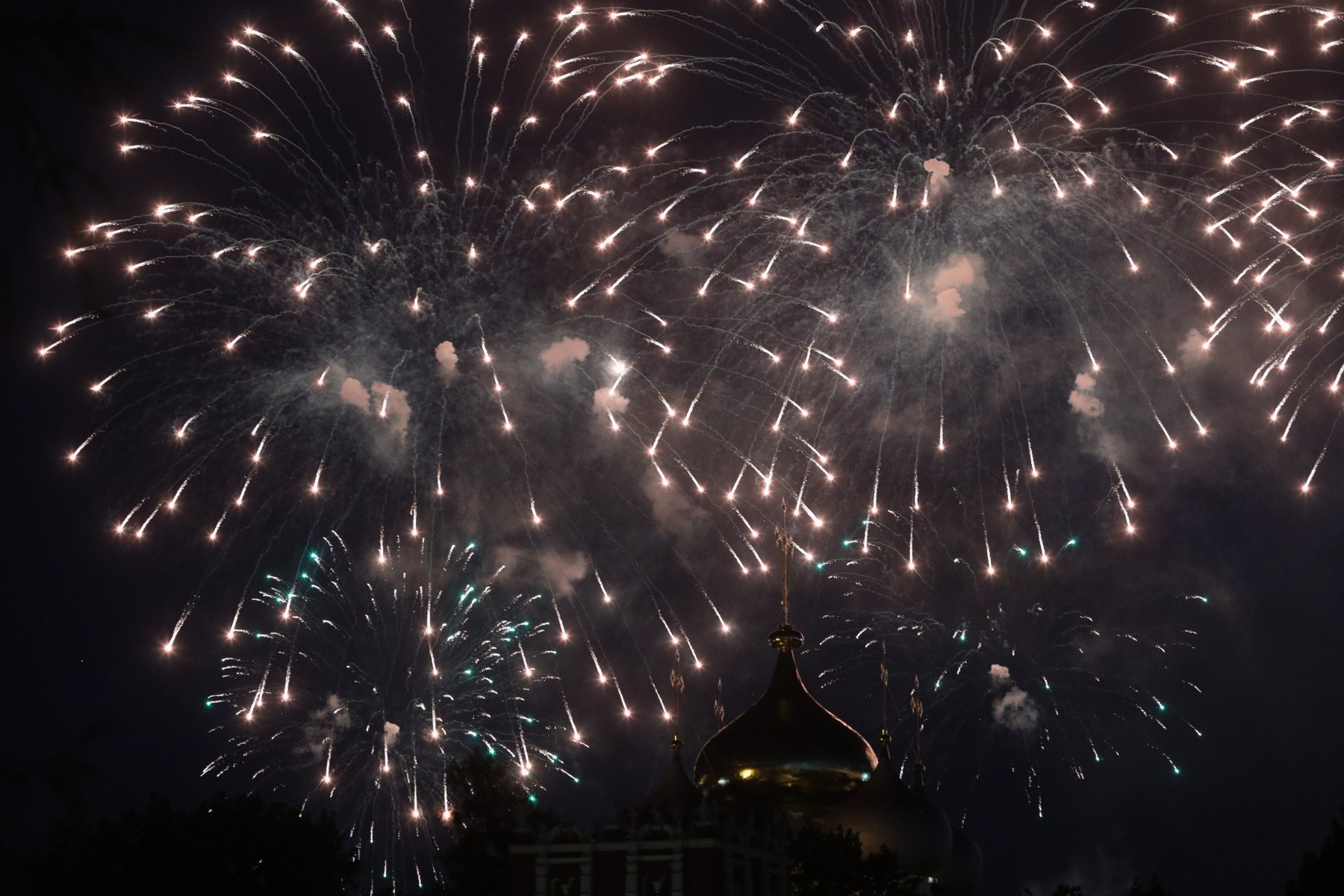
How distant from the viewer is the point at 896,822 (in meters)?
41.0

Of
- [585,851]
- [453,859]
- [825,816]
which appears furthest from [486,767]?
[585,851]

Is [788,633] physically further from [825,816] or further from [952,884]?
[952,884]

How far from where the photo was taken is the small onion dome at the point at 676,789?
138 feet

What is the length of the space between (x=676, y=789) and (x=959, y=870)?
9.04m

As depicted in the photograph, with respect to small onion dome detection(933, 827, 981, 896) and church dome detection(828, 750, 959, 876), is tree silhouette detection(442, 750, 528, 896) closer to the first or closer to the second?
church dome detection(828, 750, 959, 876)

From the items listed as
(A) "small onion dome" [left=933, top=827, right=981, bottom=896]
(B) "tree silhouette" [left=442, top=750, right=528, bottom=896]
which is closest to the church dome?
(A) "small onion dome" [left=933, top=827, right=981, bottom=896]

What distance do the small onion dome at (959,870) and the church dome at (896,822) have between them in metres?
2.84

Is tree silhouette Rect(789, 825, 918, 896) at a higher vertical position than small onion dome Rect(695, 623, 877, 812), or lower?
lower

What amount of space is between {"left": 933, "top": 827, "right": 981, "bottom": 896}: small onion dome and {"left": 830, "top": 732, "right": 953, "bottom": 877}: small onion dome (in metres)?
2.80

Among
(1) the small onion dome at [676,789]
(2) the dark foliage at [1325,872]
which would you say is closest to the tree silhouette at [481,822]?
(1) the small onion dome at [676,789]

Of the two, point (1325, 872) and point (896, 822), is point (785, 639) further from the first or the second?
point (1325, 872)

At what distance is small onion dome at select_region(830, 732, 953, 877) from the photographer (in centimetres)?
4069

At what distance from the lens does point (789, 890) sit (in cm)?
3578

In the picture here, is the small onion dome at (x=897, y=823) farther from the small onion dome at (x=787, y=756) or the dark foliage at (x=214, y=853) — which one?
the dark foliage at (x=214, y=853)
